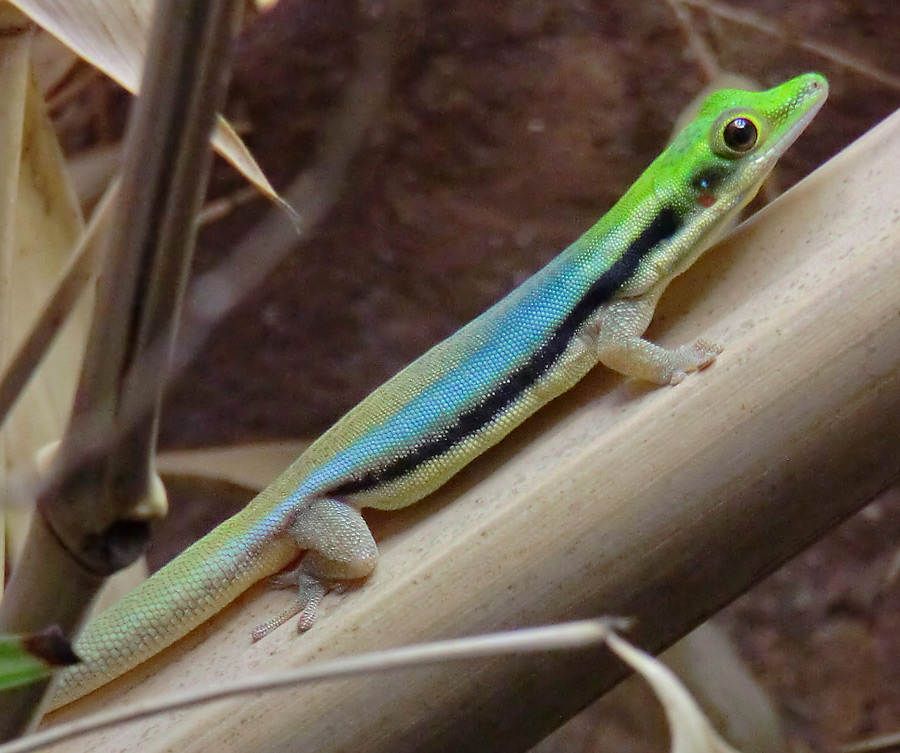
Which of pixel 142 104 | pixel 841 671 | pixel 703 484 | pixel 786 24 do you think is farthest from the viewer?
pixel 841 671

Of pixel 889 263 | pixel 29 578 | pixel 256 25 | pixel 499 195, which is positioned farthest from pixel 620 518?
pixel 256 25

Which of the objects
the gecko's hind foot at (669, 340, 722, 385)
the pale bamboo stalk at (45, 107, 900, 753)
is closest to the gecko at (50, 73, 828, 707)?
the gecko's hind foot at (669, 340, 722, 385)

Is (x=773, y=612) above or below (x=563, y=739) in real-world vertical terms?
above

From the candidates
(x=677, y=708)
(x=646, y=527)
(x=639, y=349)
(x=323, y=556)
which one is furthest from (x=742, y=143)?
(x=677, y=708)

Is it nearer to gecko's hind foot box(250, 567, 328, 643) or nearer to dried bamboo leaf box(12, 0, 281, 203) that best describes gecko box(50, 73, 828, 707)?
gecko's hind foot box(250, 567, 328, 643)

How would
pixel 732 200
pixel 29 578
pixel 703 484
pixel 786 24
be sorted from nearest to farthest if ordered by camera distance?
pixel 29 578
pixel 703 484
pixel 732 200
pixel 786 24

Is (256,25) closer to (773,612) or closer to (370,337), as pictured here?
(370,337)
